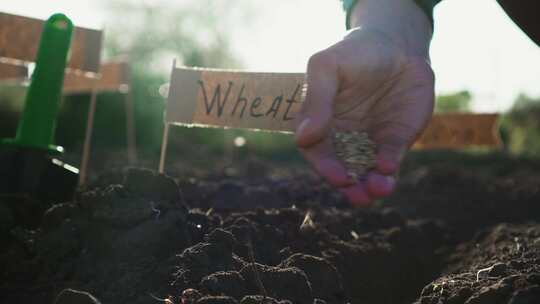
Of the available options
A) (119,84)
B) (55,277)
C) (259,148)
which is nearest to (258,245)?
(55,277)

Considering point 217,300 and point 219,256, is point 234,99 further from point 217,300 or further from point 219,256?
point 217,300

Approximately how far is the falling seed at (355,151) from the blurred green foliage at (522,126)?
507 inches

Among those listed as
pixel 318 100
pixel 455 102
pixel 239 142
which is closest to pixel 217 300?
pixel 318 100

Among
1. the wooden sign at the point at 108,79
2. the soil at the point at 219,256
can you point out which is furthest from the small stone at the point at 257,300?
the wooden sign at the point at 108,79

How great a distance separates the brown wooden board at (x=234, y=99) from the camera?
2.86 m

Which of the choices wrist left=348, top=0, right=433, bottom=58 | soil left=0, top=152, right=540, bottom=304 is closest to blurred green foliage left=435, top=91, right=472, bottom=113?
soil left=0, top=152, right=540, bottom=304

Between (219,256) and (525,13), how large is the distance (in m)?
1.32

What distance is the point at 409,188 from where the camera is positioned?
256 inches

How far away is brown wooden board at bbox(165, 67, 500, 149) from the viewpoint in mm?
2859

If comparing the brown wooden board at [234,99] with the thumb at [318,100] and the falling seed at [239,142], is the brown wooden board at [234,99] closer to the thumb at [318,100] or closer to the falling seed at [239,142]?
the thumb at [318,100]

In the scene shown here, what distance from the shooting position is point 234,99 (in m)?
3.03

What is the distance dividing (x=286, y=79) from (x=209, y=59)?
13.4 metres

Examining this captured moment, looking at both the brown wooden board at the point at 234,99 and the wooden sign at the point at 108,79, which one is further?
the wooden sign at the point at 108,79

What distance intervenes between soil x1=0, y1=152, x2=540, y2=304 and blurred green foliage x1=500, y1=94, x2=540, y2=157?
11567 mm
